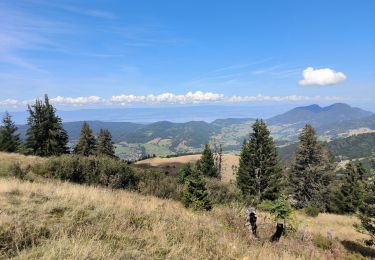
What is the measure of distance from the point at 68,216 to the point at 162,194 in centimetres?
982

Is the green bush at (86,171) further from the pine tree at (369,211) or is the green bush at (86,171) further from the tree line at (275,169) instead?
the tree line at (275,169)

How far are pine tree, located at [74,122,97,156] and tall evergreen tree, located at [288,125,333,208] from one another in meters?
37.3

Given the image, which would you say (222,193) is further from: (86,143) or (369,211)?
(86,143)

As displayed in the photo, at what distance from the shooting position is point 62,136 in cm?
4659

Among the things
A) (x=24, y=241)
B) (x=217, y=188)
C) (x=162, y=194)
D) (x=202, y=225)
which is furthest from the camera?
(x=217, y=188)

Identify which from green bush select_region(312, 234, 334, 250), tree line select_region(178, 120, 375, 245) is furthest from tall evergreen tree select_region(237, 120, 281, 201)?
green bush select_region(312, 234, 334, 250)

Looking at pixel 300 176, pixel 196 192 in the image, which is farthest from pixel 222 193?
pixel 300 176

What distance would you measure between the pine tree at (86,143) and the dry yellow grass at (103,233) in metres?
58.2

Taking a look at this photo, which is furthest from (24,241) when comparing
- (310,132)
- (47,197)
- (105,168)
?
(310,132)

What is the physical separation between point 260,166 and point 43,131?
29.5 metres

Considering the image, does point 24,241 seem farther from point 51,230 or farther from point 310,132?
point 310,132

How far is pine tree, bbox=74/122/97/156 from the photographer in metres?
64.6

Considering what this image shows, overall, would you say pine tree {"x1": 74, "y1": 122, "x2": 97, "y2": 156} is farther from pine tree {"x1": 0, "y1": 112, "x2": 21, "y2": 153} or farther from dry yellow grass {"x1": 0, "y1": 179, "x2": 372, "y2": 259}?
dry yellow grass {"x1": 0, "y1": 179, "x2": 372, "y2": 259}

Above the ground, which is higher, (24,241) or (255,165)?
(24,241)
